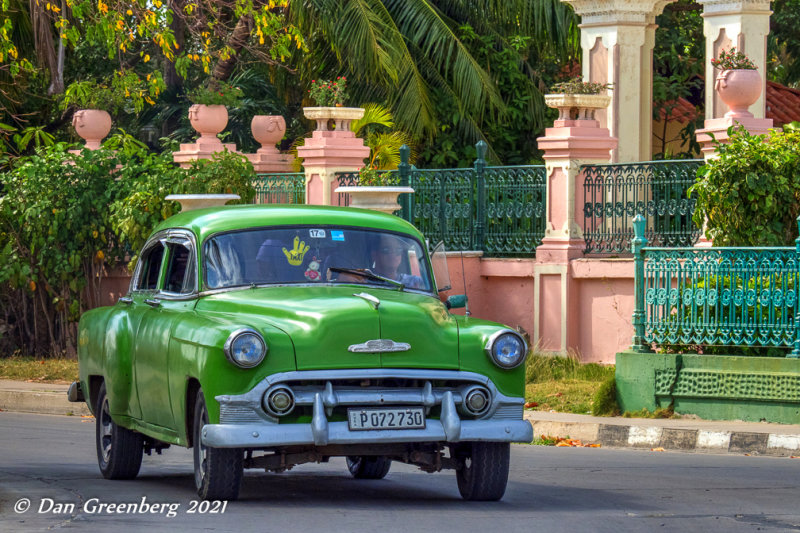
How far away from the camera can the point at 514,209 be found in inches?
680

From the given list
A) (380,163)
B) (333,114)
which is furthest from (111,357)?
(380,163)

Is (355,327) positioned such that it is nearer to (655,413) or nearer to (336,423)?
(336,423)

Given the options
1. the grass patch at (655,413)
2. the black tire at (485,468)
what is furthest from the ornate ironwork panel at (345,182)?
the black tire at (485,468)

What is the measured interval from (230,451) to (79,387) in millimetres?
3065

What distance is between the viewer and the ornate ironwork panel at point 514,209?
1695 cm

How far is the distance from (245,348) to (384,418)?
824 mm

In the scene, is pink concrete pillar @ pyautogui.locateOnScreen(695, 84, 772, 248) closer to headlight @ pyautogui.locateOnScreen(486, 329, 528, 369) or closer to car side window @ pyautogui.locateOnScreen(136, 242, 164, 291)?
car side window @ pyautogui.locateOnScreen(136, 242, 164, 291)

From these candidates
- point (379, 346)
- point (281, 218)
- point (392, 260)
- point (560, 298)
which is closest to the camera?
point (379, 346)

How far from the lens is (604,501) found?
879 centimetres

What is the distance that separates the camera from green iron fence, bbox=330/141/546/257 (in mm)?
17062

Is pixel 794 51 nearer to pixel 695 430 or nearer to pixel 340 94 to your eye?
pixel 340 94

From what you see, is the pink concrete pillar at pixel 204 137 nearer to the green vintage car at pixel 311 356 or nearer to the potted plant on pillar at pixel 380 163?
the potted plant on pillar at pixel 380 163

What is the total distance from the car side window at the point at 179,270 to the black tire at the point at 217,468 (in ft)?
3.51

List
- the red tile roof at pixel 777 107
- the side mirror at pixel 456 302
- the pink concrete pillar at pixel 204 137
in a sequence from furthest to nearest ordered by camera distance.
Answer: the red tile roof at pixel 777 107
the pink concrete pillar at pixel 204 137
the side mirror at pixel 456 302
